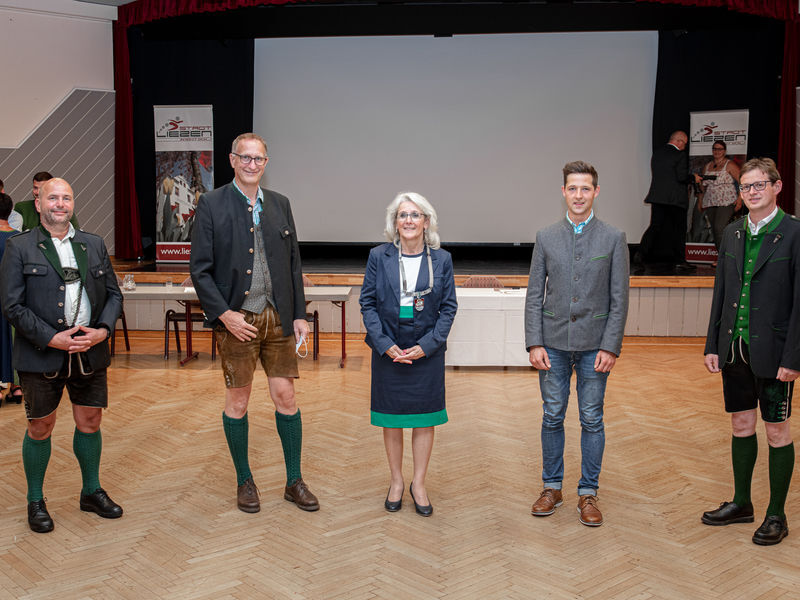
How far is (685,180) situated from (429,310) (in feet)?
18.9

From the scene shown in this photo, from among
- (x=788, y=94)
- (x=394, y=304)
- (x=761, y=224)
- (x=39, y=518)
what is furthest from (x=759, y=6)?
(x=39, y=518)

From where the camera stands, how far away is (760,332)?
9.42 ft

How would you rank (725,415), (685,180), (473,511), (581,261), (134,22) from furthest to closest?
(134,22) → (685,180) → (725,415) → (473,511) → (581,261)

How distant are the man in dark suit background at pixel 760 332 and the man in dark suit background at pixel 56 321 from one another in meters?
2.61

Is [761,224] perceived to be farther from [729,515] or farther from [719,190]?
[719,190]

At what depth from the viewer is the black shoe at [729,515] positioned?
3.12 meters

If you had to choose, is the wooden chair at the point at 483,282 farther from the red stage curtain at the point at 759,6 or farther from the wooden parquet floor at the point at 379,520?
the red stage curtain at the point at 759,6

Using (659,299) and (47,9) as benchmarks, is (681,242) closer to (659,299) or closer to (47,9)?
(659,299)

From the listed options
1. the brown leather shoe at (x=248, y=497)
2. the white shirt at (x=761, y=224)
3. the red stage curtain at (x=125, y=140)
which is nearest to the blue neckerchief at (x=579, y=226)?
the white shirt at (x=761, y=224)

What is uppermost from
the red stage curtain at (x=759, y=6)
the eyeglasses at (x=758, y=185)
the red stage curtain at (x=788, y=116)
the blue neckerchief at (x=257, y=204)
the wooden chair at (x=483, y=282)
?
the red stage curtain at (x=759, y=6)

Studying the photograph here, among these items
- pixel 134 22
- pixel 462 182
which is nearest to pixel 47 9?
pixel 134 22

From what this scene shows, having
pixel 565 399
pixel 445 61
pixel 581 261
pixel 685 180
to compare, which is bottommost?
pixel 565 399

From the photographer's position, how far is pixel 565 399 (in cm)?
320

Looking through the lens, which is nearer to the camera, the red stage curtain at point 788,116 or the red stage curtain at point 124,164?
the red stage curtain at point 788,116
